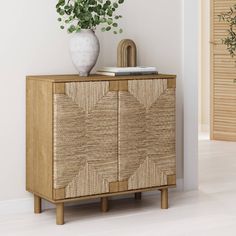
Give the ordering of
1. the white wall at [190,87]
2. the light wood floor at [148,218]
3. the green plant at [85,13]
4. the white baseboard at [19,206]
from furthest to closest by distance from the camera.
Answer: the white wall at [190,87]
the white baseboard at [19,206]
the green plant at [85,13]
the light wood floor at [148,218]

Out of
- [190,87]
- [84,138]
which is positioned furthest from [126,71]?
[190,87]

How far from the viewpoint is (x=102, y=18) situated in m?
4.58

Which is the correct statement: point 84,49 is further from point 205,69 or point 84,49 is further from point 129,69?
point 205,69

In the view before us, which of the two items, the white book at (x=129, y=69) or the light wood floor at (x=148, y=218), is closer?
the light wood floor at (x=148, y=218)

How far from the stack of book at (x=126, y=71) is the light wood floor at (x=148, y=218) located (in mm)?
879

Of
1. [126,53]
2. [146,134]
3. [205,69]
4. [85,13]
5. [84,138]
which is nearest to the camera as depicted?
[84,138]

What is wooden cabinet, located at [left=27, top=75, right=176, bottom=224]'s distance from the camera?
4.11 m

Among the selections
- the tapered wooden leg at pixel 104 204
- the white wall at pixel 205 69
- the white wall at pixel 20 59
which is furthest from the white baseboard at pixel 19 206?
the white wall at pixel 205 69

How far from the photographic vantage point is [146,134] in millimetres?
4422

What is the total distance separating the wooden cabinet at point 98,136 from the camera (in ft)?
13.5

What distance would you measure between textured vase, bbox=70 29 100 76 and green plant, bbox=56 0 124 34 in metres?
0.05

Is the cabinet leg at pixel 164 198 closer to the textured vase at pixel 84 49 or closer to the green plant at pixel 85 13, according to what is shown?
the textured vase at pixel 84 49

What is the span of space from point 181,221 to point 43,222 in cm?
83

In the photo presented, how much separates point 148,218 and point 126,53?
110 centimetres
